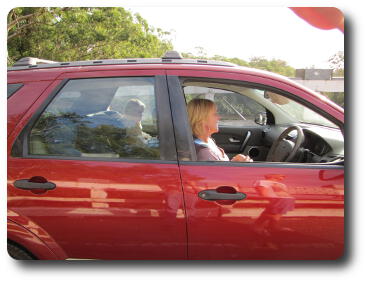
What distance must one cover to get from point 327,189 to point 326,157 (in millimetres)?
415

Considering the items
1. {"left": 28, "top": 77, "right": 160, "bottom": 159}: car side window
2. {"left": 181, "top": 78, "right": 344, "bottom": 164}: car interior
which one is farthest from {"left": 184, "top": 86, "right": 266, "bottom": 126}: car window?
{"left": 28, "top": 77, "right": 160, "bottom": 159}: car side window

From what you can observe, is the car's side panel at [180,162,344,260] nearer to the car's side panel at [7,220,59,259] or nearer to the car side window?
the car side window

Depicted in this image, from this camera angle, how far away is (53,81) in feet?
6.99

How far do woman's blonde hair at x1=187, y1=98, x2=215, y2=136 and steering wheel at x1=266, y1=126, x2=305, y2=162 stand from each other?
0.67m

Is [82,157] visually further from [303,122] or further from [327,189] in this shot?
[303,122]

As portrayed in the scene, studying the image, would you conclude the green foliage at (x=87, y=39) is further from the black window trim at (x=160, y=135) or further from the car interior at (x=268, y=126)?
the black window trim at (x=160, y=135)

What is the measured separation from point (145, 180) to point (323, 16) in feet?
5.22

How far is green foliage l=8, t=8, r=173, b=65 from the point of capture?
619 centimetres

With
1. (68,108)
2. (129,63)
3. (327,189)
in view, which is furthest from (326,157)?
(68,108)

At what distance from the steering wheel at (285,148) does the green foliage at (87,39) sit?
3630 millimetres

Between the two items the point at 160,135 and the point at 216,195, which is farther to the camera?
the point at 160,135

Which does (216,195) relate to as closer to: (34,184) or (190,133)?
(190,133)

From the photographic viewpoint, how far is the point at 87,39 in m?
8.48

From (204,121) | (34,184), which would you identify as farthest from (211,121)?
(34,184)
